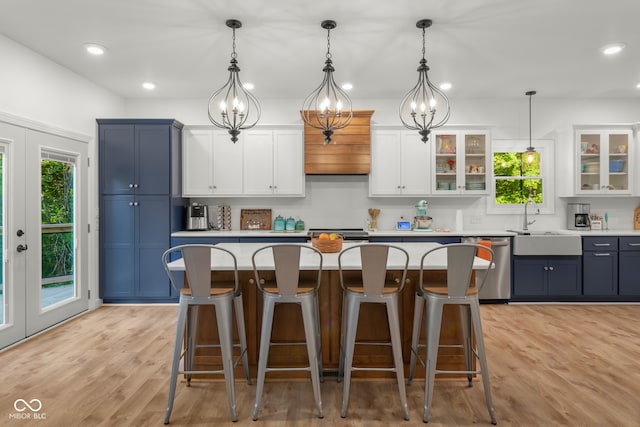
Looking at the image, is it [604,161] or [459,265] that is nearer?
[459,265]

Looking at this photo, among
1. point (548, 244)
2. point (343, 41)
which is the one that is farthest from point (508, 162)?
point (343, 41)

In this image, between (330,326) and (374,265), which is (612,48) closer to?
(374,265)

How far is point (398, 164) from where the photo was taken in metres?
5.11

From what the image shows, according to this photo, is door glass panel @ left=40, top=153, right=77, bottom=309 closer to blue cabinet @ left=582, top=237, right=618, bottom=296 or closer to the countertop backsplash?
the countertop backsplash

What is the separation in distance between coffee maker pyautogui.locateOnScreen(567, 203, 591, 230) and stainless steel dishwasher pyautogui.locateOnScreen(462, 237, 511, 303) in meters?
1.19

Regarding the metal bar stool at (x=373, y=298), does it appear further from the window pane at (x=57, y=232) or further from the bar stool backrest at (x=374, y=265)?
the window pane at (x=57, y=232)

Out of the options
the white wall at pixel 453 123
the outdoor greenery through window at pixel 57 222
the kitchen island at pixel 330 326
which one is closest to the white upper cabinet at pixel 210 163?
the white wall at pixel 453 123

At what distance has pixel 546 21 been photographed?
3.16 meters

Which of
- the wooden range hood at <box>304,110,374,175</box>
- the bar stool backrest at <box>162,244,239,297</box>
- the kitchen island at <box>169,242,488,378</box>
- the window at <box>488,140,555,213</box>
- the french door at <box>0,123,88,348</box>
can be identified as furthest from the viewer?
the window at <box>488,140,555,213</box>

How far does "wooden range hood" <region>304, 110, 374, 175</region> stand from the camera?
496 cm

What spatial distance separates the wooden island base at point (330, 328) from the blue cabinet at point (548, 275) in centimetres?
264

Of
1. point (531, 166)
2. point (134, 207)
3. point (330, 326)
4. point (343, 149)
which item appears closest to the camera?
point (330, 326)

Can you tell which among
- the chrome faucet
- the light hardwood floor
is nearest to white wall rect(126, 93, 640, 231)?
the chrome faucet

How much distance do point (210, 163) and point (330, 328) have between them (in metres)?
3.22
